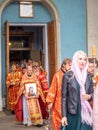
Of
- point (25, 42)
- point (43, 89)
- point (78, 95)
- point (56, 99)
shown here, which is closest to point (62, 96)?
point (78, 95)

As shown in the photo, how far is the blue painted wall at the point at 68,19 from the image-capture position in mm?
12562

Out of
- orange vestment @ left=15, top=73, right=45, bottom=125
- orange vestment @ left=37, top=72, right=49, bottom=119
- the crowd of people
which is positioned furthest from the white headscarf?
orange vestment @ left=37, top=72, right=49, bottom=119

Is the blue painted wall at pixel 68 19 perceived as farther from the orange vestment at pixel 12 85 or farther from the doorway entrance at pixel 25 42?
the doorway entrance at pixel 25 42

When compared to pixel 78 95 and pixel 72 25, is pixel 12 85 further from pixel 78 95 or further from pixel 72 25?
pixel 78 95

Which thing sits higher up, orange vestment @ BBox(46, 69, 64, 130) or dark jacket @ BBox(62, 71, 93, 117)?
dark jacket @ BBox(62, 71, 93, 117)

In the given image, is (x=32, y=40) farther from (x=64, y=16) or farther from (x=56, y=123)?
(x=56, y=123)

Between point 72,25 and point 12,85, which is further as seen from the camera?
point 72,25

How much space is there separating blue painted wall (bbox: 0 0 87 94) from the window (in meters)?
0.13

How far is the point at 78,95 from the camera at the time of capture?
4684 millimetres

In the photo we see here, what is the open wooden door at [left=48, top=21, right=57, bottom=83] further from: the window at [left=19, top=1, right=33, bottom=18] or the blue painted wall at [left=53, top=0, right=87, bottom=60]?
the window at [left=19, top=1, right=33, bottom=18]

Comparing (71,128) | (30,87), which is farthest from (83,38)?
(71,128)

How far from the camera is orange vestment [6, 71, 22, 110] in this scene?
11242 mm

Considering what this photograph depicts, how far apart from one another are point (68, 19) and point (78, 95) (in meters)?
8.16

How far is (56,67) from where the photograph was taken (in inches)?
489
